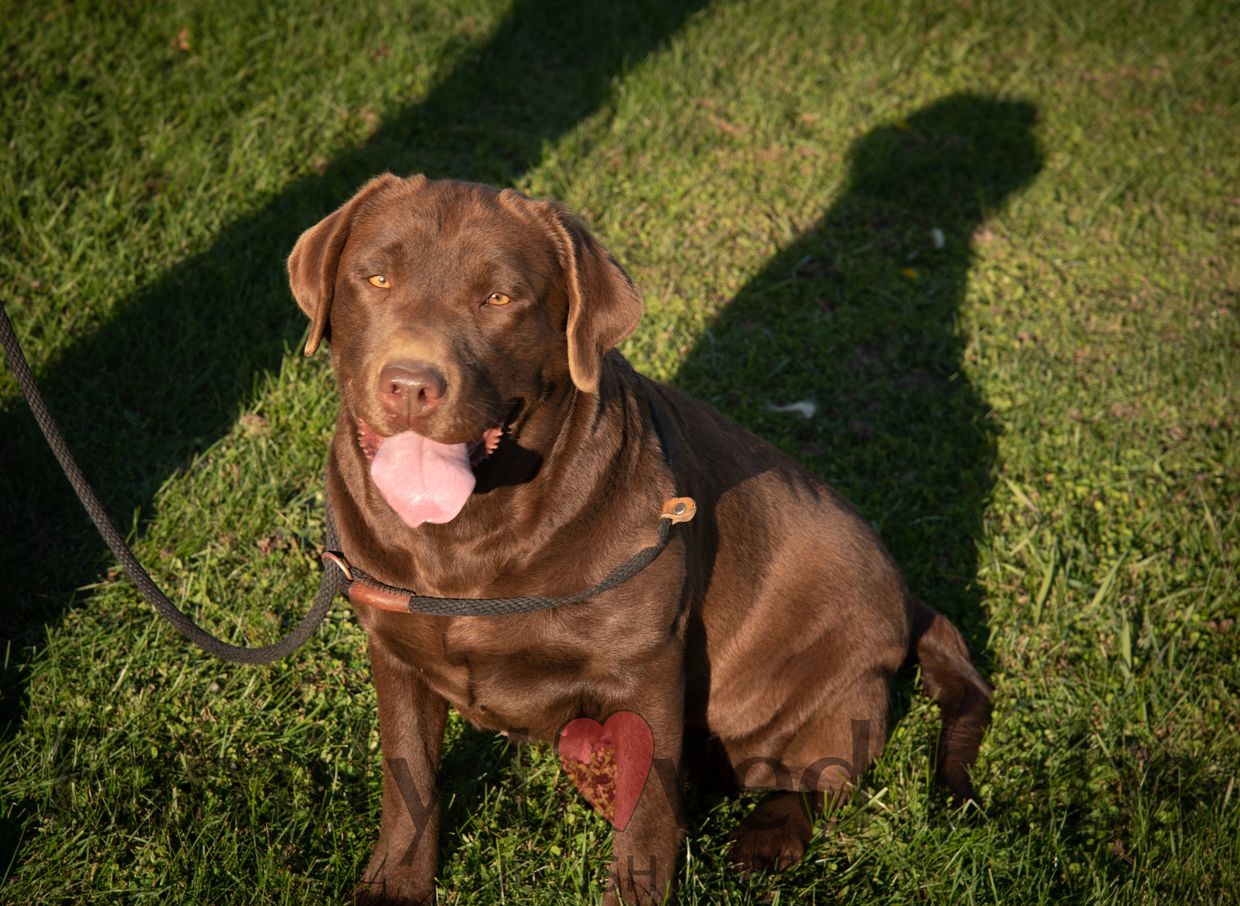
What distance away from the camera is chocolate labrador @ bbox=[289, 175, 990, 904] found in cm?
264

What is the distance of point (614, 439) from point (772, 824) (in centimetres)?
142

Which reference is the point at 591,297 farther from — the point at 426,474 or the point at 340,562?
the point at 340,562

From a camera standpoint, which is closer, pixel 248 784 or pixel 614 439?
pixel 614 439

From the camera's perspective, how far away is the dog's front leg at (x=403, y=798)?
3.04m

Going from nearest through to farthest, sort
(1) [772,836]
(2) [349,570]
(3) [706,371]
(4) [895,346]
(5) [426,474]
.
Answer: (5) [426,474], (2) [349,570], (1) [772,836], (3) [706,371], (4) [895,346]

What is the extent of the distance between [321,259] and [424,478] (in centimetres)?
68

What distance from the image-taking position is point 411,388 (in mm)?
2484

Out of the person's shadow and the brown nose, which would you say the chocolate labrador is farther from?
the person's shadow

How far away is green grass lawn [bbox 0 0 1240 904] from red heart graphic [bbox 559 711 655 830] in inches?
6.3

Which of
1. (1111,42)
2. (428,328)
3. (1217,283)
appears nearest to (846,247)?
(1217,283)

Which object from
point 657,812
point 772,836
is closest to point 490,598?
point 657,812

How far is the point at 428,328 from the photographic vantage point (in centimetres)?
259

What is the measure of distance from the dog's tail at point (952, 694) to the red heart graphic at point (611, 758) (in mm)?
1142

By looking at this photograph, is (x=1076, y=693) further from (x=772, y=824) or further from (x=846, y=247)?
(x=846, y=247)
